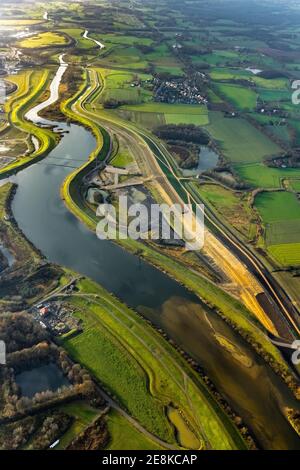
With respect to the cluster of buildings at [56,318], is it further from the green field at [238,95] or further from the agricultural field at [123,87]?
the green field at [238,95]

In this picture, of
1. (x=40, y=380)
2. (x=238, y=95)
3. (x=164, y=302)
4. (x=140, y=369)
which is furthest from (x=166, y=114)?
(x=40, y=380)

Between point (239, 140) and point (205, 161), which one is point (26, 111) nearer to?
point (205, 161)

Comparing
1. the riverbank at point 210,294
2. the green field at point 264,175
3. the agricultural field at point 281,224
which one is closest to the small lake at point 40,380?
the riverbank at point 210,294

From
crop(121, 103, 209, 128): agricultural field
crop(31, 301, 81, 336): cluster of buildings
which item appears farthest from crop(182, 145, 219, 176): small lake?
crop(31, 301, 81, 336): cluster of buildings

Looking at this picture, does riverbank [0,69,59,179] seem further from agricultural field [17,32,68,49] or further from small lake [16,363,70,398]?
small lake [16,363,70,398]

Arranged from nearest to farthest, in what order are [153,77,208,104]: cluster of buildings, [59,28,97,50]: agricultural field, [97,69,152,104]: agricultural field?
[97,69,152,104]: agricultural field → [153,77,208,104]: cluster of buildings → [59,28,97,50]: agricultural field
